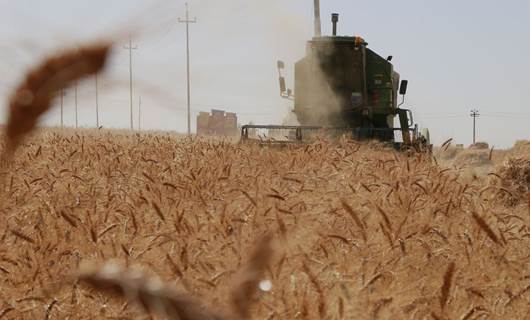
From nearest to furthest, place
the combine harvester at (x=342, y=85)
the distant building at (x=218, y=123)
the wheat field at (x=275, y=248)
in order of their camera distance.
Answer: the wheat field at (x=275, y=248)
the combine harvester at (x=342, y=85)
the distant building at (x=218, y=123)

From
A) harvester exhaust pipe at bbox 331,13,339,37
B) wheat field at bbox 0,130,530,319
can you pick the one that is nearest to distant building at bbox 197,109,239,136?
harvester exhaust pipe at bbox 331,13,339,37

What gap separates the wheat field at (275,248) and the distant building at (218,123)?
4325 cm

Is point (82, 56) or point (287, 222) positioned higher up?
point (82, 56)

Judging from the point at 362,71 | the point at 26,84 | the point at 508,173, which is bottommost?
the point at 508,173

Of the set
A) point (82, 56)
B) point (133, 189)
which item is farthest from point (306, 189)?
point (82, 56)

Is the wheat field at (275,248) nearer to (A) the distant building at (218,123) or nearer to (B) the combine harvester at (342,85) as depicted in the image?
(B) the combine harvester at (342,85)

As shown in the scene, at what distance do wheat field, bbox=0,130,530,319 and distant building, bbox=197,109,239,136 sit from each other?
43.2 m

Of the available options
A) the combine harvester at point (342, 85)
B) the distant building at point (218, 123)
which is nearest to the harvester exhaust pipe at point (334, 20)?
the combine harvester at point (342, 85)

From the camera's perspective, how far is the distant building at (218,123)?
48.2 meters

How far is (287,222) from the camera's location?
2996mm

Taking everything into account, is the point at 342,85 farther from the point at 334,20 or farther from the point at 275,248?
the point at 275,248

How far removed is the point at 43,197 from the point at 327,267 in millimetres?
2592

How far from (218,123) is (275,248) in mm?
49050

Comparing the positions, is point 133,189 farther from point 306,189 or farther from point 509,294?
point 509,294
